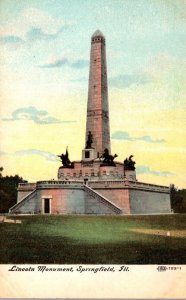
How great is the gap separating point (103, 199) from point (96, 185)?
4.52 feet

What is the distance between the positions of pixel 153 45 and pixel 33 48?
9.93 feet

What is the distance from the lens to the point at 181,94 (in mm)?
10305

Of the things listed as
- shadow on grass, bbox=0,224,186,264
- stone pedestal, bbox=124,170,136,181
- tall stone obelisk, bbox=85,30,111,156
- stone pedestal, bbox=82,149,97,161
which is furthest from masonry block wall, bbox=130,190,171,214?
shadow on grass, bbox=0,224,186,264

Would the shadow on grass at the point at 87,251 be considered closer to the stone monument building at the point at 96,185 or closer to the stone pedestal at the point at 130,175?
the stone monument building at the point at 96,185

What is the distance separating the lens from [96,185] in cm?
1752

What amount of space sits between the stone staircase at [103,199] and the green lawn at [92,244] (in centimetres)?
454

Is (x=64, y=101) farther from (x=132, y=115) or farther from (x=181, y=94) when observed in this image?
(x=181, y=94)

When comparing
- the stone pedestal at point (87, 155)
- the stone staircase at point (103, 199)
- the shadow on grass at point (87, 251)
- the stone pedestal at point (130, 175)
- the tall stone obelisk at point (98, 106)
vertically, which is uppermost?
the tall stone obelisk at point (98, 106)

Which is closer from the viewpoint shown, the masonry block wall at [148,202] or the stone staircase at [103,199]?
the stone staircase at [103,199]

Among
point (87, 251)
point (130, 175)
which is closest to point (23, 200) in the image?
point (130, 175)

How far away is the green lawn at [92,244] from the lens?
8.48 m

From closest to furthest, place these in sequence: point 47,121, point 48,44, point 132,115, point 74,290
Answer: point 74,290 → point 48,44 → point 47,121 → point 132,115

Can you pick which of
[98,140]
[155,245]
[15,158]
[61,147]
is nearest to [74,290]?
[155,245]

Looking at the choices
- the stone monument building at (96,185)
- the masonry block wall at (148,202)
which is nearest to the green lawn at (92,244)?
the stone monument building at (96,185)
